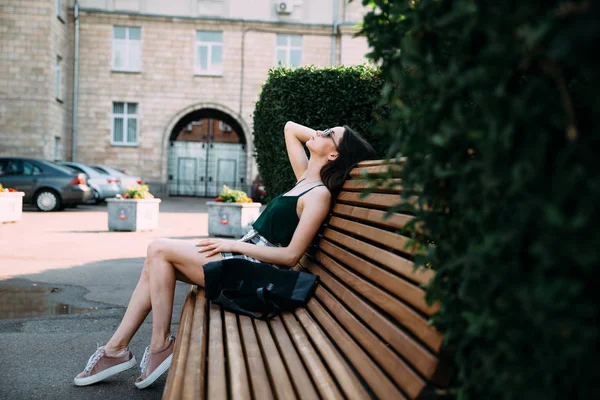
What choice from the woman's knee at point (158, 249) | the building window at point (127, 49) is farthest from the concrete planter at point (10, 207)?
the building window at point (127, 49)

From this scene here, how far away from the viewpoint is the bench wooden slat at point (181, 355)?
7.17 feet

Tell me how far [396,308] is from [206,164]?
1104 inches

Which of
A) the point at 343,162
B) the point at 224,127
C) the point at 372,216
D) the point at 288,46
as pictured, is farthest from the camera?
the point at 224,127

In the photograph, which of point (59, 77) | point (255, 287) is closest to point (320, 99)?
point (255, 287)

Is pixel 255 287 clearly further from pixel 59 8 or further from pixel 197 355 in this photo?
pixel 59 8

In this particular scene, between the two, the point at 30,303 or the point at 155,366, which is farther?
the point at 30,303

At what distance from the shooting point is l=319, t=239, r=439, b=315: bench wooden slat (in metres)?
1.94

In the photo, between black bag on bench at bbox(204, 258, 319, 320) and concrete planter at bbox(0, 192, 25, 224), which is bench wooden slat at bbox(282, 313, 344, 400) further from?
concrete planter at bbox(0, 192, 25, 224)

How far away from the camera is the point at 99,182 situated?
826 inches

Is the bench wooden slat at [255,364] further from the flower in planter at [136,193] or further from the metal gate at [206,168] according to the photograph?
the metal gate at [206,168]

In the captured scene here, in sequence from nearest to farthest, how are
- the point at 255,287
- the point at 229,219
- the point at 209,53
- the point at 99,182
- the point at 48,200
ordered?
the point at 255,287 < the point at 229,219 < the point at 48,200 < the point at 99,182 < the point at 209,53

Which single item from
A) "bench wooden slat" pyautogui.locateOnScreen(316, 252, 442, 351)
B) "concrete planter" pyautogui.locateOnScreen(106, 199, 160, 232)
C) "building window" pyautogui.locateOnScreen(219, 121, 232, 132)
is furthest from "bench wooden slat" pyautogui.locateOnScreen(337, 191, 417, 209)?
"building window" pyautogui.locateOnScreen(219, 121, 232, 132)

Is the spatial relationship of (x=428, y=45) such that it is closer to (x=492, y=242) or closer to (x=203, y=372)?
(x=492, y=242)

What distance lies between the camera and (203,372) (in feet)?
7.74
